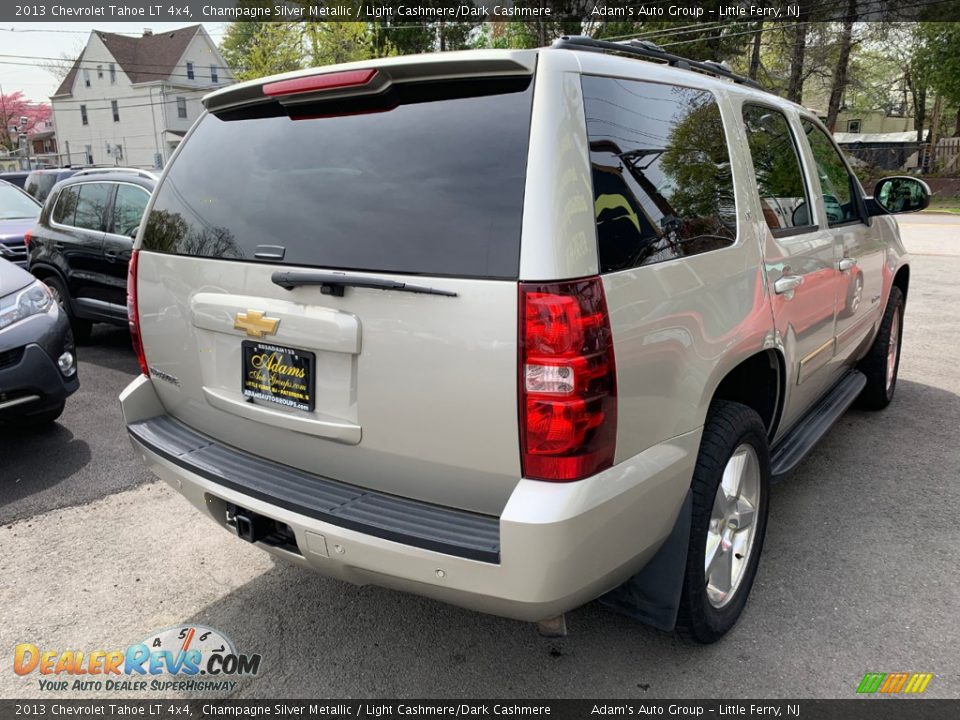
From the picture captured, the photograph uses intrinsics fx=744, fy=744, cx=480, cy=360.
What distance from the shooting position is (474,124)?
2.09 metres

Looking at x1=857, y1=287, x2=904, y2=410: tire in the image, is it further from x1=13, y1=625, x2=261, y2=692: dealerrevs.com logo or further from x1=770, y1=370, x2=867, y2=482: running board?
x1=13, y1=625, x2=261, y2=692: dealerrevs.com logo

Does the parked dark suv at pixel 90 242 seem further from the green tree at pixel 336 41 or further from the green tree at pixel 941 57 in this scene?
the green tree at pixel 941 57

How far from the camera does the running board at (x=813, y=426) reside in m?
3.17

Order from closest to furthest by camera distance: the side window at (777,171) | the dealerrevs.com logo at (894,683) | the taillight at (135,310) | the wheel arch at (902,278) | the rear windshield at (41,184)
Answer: the dealerrevs.com logo at (894,683) < the taillight at (135,310) < the side window at (777,171) < the wheel arch at (902,278) < the rear windshield at (41,184)

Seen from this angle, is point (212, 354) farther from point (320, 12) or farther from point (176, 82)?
point (176, 82)

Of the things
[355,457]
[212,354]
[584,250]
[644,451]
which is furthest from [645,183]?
[212,354]

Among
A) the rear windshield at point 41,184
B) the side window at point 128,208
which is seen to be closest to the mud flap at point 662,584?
the side window at point 128,208

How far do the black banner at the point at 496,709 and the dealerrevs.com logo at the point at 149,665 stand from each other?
0.29ft

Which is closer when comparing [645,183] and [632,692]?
[645,183]

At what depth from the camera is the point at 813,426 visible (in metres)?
3.65

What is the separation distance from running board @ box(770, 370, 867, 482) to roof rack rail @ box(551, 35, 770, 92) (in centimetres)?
163

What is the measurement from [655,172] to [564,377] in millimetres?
831

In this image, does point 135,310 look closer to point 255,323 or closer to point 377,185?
point 255,323

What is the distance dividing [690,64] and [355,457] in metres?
2.02
